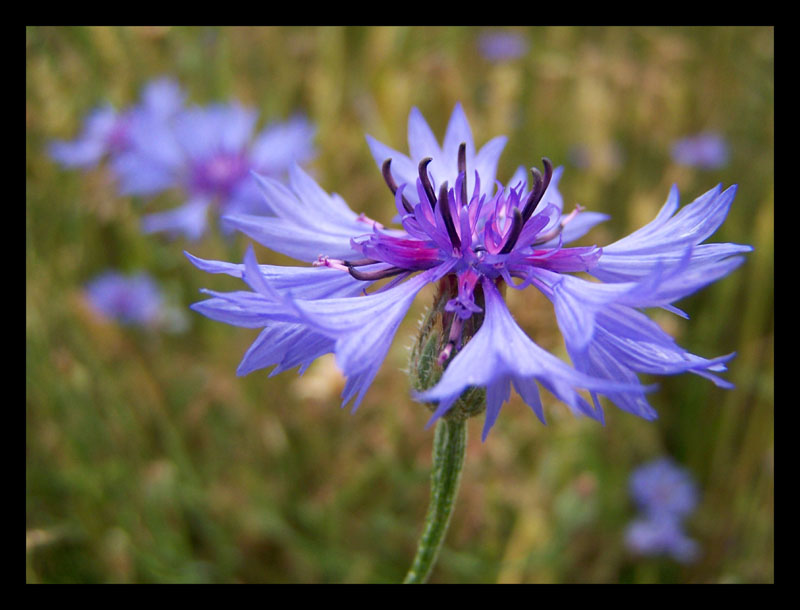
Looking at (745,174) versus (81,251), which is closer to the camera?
(81,251)

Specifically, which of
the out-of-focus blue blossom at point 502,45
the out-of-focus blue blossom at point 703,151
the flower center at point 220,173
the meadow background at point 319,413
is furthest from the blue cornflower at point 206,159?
the out-of-focus blue blossom at point 703,151

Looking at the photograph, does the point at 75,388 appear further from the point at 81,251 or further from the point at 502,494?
the point at 502,494

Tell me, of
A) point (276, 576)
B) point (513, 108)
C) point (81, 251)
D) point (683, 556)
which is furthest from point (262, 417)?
point (513, 108)

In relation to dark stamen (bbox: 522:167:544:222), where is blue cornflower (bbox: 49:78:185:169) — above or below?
above

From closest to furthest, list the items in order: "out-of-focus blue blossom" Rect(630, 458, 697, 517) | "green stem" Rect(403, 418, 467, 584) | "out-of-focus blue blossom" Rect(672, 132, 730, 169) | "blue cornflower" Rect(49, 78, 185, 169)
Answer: "green stem" Rect(403, 418, 467, 584), "out-of-focus blue blossom" Rect(630, 458, 697, 517), "blue cornflower" Rect(49, 78, 185, 169), "out-of-focus blue blossom" Rect(672, 132, 730, 169)

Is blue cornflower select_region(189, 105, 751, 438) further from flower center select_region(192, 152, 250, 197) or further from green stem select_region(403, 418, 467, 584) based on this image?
flower center select_region(192, 152, 250, 197)

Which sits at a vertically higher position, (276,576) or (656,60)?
(656,60)

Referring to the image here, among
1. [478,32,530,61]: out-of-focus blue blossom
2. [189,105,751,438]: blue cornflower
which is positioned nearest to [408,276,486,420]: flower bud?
[189,105,751,438]: blue cornflower
